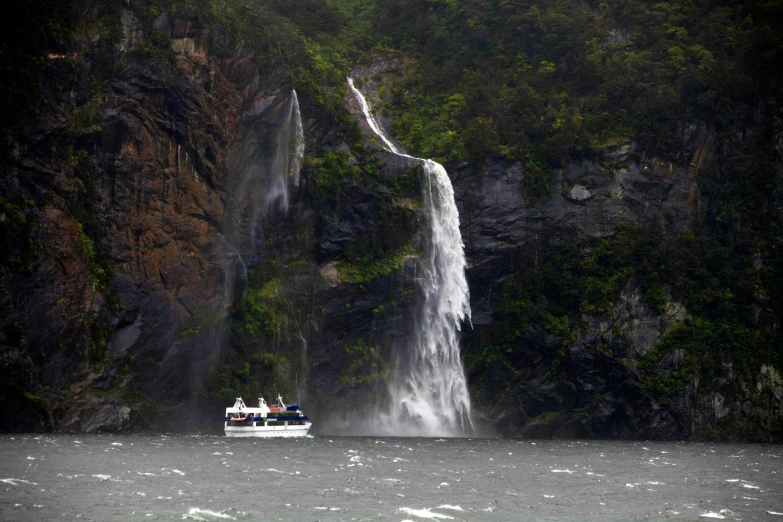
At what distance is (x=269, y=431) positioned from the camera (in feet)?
237

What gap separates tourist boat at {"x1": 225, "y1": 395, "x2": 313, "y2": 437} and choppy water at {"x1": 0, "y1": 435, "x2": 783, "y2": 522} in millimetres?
7182

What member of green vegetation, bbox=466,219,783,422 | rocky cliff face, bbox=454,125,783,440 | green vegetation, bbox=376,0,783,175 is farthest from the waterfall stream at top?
green vegetation, bbox=466,219,783,422

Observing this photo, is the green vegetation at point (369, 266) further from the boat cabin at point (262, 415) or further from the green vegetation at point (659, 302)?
the boat cabin at point (262, 415)

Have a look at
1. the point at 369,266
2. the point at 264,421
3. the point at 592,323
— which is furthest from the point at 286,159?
the point at 592,323

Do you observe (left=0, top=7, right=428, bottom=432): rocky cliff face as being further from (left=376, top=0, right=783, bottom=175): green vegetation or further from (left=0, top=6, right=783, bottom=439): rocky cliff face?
(left=376, top=0, right=783, bottom=175): green vegetation

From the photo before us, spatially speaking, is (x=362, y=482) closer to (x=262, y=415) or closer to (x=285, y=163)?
(x=262, y=415)

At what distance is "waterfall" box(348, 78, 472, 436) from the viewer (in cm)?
8081

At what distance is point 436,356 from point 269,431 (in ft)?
55.3

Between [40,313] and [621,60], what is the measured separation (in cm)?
6002

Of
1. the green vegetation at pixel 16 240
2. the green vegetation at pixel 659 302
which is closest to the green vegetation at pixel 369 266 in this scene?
the green vegetation at pixel 659 302

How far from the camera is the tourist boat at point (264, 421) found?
234 feet

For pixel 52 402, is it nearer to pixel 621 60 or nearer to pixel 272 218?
pixel 272 218

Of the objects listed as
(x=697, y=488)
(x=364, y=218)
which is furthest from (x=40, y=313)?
(x=697, y=488)

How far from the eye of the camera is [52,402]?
63.9 meters
